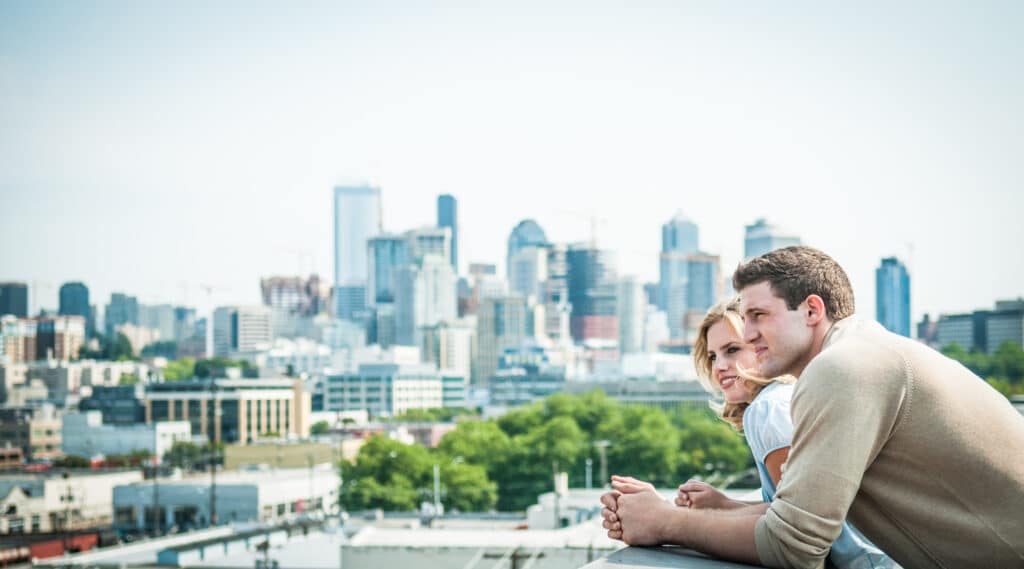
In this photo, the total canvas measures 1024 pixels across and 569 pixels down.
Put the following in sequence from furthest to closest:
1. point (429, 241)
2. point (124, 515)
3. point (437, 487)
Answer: point (429, 241), point (124, 515), point (437, 487)

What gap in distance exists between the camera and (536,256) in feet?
380

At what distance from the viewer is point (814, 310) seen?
153 centimetres

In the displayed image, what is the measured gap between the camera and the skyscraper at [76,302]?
249 ft

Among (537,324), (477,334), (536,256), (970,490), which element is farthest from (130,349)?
(970,490)

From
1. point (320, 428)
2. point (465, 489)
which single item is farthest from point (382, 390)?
point (465, 489)

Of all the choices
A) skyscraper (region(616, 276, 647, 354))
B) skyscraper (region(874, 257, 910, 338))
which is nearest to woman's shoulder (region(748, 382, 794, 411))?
skyscraper (region(874, 257, 910, 338))

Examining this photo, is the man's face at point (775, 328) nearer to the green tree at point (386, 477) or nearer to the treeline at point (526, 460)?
the treeline at point (526, 460)

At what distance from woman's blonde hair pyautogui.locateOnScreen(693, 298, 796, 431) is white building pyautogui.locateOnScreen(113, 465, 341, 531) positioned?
2997cm

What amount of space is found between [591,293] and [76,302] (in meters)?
46.3

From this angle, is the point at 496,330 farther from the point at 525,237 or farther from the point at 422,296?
the point at 525,237

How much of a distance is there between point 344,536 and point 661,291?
307 feet

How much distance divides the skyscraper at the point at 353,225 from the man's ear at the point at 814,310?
133844mm

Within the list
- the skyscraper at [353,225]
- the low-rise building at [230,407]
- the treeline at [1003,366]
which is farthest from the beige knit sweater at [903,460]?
the skyscraper at [353,225]

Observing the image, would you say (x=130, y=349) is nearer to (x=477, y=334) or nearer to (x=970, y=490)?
(x=477, y=334)
